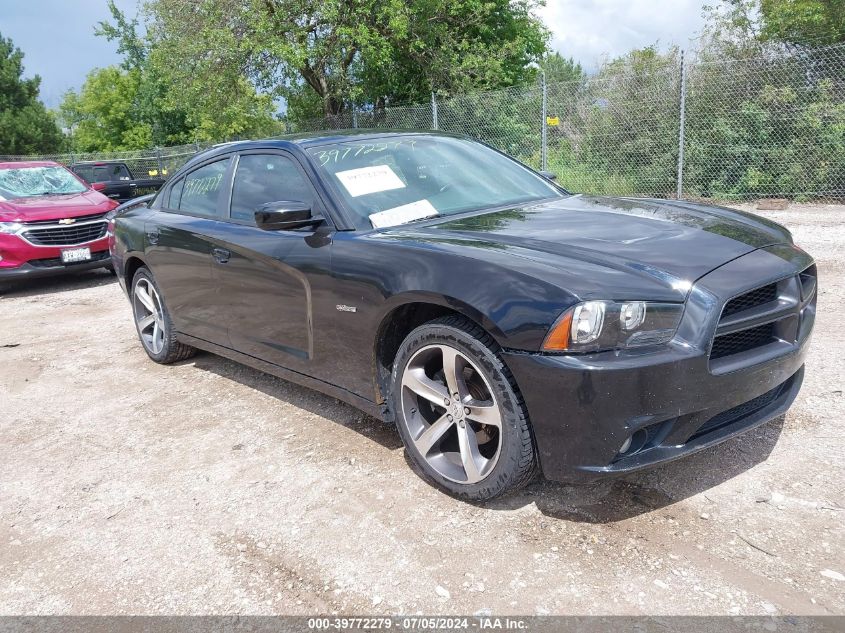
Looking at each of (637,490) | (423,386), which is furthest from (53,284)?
(637,490)

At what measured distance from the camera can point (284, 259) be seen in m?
3.71

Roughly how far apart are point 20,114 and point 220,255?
46.9 meters

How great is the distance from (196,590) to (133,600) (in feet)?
A: 0.73

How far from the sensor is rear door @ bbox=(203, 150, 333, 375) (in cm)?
359

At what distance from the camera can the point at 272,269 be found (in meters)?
3.81

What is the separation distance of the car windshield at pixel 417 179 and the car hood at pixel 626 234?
0.21m

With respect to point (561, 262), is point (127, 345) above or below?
below

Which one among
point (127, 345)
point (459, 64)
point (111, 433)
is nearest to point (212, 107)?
point (459, 64)

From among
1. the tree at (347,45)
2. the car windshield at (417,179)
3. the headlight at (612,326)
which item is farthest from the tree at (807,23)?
the headlight at (612,326)

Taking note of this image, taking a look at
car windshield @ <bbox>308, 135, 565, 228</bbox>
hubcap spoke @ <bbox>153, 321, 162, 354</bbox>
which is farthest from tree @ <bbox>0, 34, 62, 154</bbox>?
car windshield @ <bbox>308, 135, 565, 228</bbox>

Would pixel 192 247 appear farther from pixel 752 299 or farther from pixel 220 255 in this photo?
pixel 752 299

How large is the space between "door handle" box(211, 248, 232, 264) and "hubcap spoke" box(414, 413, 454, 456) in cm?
172

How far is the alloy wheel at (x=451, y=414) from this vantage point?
2.90m

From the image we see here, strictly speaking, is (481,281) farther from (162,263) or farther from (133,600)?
(162,263)
